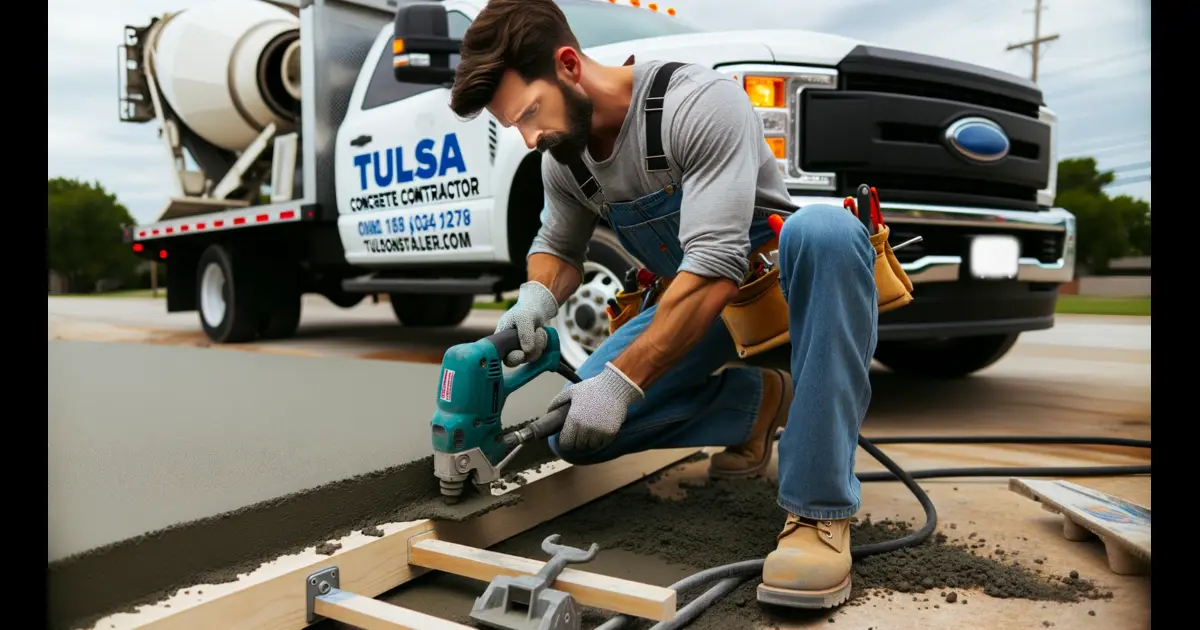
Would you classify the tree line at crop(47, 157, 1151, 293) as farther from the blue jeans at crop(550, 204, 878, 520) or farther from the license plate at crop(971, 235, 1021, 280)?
the blue jeans at crop(550, 204, 878, 520)

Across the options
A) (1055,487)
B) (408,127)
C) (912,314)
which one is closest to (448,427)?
(1055,487)

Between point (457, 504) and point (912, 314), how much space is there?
1849 millimetres

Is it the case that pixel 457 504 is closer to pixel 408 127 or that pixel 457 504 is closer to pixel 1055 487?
pixel 1055 487

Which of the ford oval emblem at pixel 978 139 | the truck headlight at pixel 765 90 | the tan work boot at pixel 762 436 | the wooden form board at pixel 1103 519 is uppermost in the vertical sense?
the truck headlight at pixel 765 90

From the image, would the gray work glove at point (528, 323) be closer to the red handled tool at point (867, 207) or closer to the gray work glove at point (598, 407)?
the gray work glove at point (598, 407)

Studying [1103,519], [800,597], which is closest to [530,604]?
[800,597]

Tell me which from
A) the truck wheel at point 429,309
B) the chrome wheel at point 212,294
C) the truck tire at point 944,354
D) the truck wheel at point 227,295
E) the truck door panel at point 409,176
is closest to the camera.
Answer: the truck door panel at point 409,176

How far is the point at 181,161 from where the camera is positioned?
6391mm

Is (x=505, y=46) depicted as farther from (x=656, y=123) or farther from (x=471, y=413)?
(x=471, y=413)

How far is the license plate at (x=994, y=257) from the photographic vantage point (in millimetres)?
2939

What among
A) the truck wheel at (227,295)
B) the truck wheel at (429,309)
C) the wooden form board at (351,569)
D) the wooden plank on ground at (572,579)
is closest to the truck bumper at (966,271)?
the wooden form board at (351,569)

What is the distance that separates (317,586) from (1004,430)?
261 centimetres

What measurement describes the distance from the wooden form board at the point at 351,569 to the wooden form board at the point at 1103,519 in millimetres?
1080
